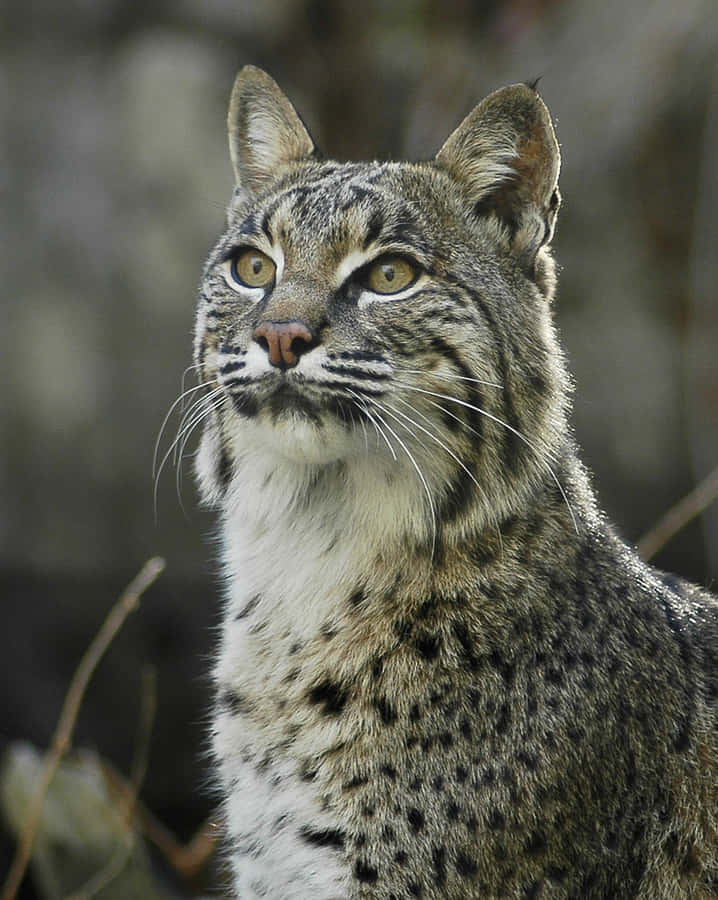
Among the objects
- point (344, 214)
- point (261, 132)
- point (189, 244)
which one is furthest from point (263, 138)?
point (189, 244)

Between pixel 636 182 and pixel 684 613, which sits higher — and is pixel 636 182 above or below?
above

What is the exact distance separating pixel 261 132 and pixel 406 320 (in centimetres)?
137

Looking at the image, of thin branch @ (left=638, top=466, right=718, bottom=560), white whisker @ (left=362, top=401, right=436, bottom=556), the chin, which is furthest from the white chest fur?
thin branch @ (left=638, top=466, right=718, bottom=560)

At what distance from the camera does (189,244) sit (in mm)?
11172

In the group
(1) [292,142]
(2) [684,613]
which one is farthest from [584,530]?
(1) [292,142]

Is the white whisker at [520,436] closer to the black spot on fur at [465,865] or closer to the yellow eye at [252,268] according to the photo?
the yellow eye at [252,268]

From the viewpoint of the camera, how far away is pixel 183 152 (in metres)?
11.2

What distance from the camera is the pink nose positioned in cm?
388

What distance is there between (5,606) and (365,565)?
6.63m

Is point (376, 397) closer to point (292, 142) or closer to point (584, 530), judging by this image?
point (584, 530)

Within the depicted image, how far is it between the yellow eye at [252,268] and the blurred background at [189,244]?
607 centimetres

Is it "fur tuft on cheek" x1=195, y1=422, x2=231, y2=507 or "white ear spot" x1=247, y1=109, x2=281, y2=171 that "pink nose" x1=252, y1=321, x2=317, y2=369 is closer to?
"fur tuft on cheek" x1=195, y1=422, x2=231, y2=507

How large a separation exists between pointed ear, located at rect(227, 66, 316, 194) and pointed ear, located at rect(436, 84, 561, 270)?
0.75 meters

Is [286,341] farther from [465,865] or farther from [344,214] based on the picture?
[465,865]
